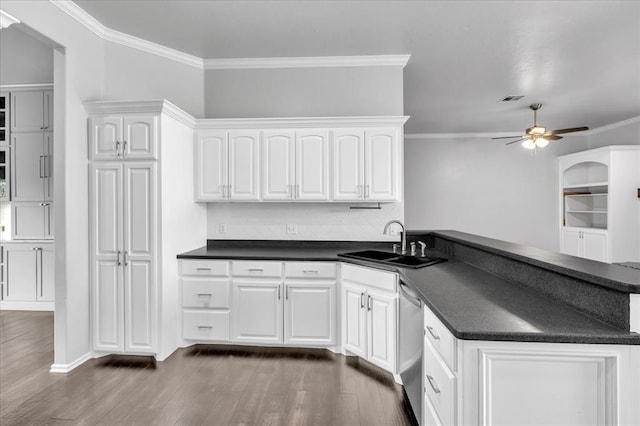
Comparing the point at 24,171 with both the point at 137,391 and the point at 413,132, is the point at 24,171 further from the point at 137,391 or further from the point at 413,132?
the point at 413,132

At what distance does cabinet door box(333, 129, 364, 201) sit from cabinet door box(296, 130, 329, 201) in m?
0.09

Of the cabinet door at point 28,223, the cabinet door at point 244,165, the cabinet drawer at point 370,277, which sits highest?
the cabinet door at point 244,165

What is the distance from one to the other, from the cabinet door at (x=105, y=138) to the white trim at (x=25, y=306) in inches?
97.6

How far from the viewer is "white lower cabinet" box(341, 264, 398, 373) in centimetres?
288

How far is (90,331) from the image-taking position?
3277 mm

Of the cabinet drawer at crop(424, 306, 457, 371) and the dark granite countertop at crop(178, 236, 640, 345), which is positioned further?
the cabinet drawer at crop(424, 306, 457, 371)

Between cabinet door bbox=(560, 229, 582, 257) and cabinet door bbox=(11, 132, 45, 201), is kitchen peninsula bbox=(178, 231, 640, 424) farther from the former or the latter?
cabinet door bbox=(560, 229, 582, 257)

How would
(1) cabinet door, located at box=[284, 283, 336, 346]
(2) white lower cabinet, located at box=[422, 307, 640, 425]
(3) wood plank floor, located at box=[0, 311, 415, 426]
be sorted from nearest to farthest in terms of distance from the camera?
1. (2) white lower cabinet, located at box=[422, 307, 640, 425]
2. (3) wood plank floor, located at box=[0, 311, 415, 426]
3. (1) cabinet door, located at box=[284, 283, 336, 346]

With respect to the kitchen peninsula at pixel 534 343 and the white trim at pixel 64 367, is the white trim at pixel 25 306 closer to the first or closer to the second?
the white trim at pixel 64 367

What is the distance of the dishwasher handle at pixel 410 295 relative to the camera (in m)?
2.22

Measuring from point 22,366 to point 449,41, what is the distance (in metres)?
4.59

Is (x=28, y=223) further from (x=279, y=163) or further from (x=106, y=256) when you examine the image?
(x=279, y=163)

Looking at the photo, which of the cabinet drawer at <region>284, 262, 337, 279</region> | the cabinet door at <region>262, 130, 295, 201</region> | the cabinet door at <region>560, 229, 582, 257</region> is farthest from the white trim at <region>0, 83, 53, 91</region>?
the cabinet door at <region>560, 229, 582, 257</region>

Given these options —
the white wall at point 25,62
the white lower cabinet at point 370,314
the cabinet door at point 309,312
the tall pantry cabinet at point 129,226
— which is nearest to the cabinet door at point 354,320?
the white lower cabinet at point 370,314
